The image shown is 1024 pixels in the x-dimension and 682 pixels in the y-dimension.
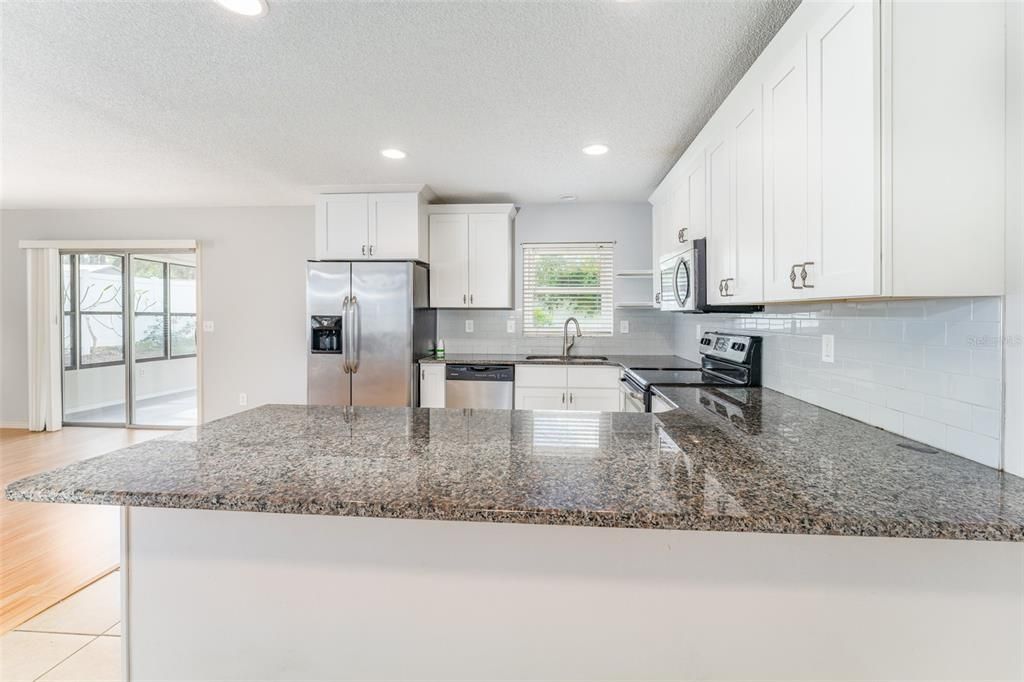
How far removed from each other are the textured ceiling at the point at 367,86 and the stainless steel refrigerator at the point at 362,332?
29.4 inches

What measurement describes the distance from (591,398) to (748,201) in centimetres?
222

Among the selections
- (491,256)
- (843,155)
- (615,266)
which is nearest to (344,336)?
A: (491,256)

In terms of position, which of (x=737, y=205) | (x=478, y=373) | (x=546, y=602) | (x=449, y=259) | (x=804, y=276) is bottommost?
(x=546, y=602)

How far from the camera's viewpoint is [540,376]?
4.00 m

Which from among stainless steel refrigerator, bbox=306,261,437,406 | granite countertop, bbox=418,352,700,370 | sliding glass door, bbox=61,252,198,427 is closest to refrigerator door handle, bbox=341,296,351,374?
stainless steel refrigerator, bbox=306,261,437,406

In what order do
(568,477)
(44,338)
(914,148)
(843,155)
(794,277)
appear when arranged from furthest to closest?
(44,338)
(794,277)
(843,155)
(914,148)
(568,477)

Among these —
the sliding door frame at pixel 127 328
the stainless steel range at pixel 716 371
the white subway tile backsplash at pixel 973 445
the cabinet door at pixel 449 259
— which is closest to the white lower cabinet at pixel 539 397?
the stainless steel range at pixel 716 371

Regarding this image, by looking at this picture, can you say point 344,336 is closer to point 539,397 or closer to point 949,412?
point 539,397

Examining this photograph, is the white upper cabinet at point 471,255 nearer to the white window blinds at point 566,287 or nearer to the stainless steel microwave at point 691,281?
the white window blinds at point 566,287

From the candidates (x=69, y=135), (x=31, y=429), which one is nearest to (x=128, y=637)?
(x=69, y=135)

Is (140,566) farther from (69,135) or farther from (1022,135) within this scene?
(69,135)

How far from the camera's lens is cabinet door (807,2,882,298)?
1198 mm

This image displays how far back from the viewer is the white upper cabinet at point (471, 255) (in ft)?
14.1

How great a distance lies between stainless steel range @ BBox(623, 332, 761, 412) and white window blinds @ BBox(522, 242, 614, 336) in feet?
4.50
